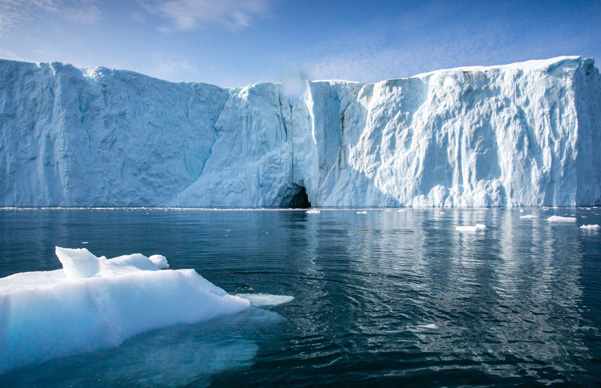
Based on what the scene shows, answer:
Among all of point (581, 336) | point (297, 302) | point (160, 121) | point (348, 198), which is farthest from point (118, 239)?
point (160, 121)

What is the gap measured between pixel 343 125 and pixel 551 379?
126 ft

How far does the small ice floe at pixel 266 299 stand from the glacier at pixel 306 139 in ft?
101

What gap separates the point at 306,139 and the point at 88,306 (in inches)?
1507

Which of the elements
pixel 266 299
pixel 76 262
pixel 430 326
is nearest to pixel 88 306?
pixel 76 262

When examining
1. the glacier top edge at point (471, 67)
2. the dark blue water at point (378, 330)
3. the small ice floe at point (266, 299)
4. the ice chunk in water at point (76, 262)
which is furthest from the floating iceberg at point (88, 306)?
the glacier top edge at point (471, 67)

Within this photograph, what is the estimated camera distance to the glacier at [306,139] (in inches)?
1243

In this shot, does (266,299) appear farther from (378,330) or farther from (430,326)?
(430,326)

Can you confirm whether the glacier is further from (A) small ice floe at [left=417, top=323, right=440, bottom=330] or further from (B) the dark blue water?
(A) small ice floe at [left=417, top=323, right=440, bottom=330]

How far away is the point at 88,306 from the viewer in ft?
11.4

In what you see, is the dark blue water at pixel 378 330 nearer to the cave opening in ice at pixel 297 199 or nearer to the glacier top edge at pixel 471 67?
the glacier top edge at pixel 471 67

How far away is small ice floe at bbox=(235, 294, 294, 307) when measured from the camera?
4.84 meters

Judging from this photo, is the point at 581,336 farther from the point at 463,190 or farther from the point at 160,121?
the point at 160,121

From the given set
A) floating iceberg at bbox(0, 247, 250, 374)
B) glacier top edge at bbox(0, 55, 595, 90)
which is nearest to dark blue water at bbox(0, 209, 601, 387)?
floating iceberg at bbox(0, 247, 250, 374)

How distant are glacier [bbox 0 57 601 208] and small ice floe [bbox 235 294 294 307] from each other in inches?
1211
